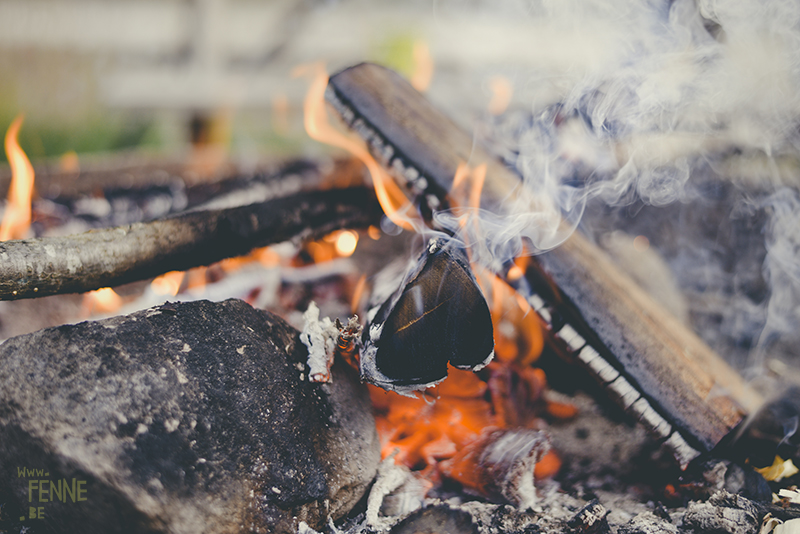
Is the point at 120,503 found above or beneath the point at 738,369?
above

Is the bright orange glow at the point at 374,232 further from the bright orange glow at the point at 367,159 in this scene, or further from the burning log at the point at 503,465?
the burning log at the point at 503,465

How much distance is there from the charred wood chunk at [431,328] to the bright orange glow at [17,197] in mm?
1587

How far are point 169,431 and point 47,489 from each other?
0.23 metres

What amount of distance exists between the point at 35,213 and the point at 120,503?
1.83 metres

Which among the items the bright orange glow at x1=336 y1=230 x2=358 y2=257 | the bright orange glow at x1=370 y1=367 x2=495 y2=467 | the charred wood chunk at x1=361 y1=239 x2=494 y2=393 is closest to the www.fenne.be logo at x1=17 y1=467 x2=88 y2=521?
the charred wood chunk at x1=361 y1=239 x2=494 y2=393

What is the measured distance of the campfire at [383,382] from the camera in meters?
0.93

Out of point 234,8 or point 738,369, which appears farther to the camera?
point 234,8

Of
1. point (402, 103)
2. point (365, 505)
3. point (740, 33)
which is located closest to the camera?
point (365, 505)

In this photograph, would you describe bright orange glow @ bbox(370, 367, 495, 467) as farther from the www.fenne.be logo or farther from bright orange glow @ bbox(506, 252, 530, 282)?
the www.fenne.be logo

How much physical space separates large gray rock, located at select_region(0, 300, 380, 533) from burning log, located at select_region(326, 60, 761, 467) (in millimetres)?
685

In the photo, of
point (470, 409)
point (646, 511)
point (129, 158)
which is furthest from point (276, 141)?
point (646, 511)

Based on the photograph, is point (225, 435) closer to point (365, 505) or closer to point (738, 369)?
point (365, 505)

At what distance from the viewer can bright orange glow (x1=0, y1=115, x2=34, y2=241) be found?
73.0 inches

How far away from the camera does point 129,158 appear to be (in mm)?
2637
